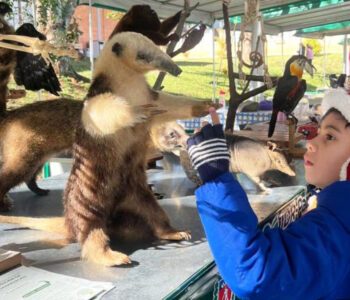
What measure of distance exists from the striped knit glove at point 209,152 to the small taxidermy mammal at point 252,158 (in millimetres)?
745

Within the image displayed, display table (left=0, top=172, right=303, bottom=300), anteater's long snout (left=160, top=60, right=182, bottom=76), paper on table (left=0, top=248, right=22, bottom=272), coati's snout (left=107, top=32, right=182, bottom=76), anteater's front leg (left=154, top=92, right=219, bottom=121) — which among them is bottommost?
display table (left=0, top=172, right=303, bottom=300)

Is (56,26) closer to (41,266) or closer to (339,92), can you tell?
(41,266)

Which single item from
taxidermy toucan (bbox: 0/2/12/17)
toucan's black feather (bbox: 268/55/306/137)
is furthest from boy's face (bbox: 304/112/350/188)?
taxidermy toucan (bbox: 0/2/12/17)

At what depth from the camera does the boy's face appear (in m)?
0.72

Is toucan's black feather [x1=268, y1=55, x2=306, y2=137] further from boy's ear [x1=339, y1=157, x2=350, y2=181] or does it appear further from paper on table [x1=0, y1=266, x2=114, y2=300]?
paper on table [x1=0, y1=266, x2=114, y2=300]

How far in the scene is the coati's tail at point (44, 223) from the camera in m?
1.09

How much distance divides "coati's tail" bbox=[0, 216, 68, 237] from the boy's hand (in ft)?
1.94

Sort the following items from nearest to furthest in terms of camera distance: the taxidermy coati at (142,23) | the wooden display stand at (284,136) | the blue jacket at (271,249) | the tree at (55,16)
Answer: the blue jacket at (271,249) → the taxidermy coati at (142,23) → the wooden display stand at (284,136) → the tree at (55,16)

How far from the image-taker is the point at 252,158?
1.44m

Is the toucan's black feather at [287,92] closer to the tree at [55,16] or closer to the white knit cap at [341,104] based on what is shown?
the white knit cap at [341,104]

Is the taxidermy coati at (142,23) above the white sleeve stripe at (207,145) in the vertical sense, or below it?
above

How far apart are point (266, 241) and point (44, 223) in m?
0.77

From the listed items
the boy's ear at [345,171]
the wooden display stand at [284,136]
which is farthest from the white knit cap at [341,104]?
the wooden display stand at [284,136]

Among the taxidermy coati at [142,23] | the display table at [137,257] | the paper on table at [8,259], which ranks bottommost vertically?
the display table at [137,257]
